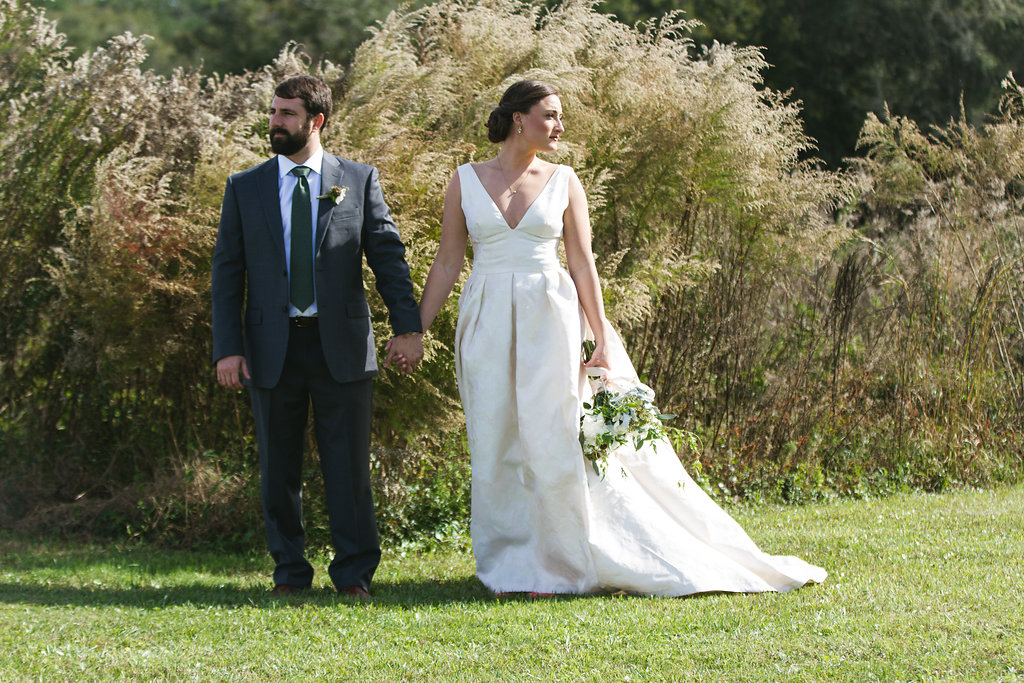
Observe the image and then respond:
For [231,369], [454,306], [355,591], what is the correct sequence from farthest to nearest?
1. [454,306]
2. [355,591]
3. [231,369]

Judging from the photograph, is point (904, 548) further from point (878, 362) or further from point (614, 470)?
point (878, 362)

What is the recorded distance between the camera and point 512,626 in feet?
11.6

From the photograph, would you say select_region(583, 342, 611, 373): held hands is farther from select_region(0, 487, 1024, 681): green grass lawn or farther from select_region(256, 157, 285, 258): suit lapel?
select_region(256, 157, 285, 258): suit lapel

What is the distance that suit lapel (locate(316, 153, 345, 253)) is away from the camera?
411cm

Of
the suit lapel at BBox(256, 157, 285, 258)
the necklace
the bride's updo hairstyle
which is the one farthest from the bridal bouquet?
the suit lapel at BBox(256, 157, 285, 258)

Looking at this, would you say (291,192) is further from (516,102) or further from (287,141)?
(516,102)

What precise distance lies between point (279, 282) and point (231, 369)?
38 centimetres

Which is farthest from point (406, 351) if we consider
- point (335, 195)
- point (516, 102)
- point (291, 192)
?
point (516, 102)

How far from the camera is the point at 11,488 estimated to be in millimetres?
5762

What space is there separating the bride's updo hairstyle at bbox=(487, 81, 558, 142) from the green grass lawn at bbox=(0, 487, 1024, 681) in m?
1.86

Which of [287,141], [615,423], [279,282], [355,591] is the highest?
[287,141]

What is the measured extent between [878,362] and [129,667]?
537 cm

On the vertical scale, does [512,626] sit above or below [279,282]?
below

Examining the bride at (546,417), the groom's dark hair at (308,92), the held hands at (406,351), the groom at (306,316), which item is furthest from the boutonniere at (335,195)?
the held hands at (406,351)
